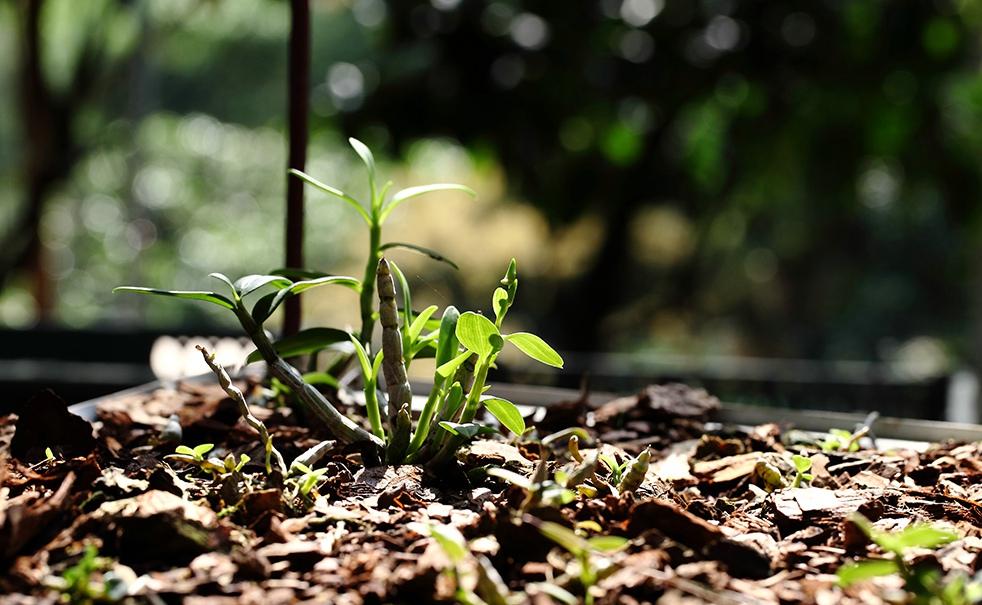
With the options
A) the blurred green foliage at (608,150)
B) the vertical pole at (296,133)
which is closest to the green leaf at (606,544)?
the vertical pole at (296,133)

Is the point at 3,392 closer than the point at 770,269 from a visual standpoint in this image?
Yes

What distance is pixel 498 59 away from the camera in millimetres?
3189

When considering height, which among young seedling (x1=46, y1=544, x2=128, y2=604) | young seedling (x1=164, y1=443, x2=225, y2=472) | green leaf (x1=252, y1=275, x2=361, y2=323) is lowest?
young seedling (x1=46, y1=544, x2=128, y2=604)

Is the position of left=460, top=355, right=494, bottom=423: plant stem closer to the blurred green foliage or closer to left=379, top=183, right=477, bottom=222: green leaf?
left=379, top=183, right=477, bottom=222: green leaf

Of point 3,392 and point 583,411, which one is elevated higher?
point 583,411

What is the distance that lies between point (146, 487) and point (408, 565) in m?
0.25

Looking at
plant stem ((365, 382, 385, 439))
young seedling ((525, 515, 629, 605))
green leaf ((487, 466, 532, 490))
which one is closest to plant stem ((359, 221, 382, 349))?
plant stem ((365, 382, 385, 439))

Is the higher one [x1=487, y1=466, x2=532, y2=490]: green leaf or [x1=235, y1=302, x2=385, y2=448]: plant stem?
[x1=235, y1=302, x2=385, y2=448]: plant stem

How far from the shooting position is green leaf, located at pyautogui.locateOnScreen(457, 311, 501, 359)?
787 mm

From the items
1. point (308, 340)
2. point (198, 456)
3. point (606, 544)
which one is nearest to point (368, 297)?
point (308, 340)

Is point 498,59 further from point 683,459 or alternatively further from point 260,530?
point 260,530

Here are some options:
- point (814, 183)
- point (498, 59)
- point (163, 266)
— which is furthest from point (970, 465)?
point (163, 266)

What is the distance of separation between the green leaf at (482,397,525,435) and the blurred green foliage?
2.04m

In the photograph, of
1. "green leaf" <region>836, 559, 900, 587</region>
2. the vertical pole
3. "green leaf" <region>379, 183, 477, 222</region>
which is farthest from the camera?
the vertical pole
